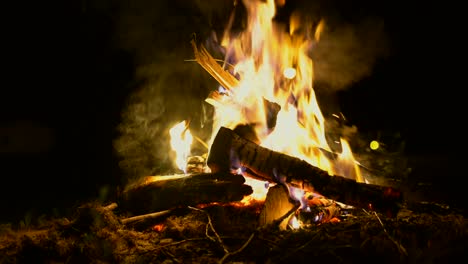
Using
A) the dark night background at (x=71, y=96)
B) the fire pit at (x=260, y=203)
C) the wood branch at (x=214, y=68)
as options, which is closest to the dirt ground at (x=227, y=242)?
the fire pit at (x=260, y=203)

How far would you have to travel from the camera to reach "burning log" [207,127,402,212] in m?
3.37

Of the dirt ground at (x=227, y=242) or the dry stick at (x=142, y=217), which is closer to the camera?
the dirt ground at (x=227, y=242)

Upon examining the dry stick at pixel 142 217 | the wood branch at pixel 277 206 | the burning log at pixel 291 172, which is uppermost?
the burning log at pixel 291 172

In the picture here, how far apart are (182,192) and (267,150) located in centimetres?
93

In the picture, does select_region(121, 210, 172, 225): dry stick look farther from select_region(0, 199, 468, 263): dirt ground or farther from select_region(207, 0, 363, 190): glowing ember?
select_region(207, 0, 363, 190): glowing ember

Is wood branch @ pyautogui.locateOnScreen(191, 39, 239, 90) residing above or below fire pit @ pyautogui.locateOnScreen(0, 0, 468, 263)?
above

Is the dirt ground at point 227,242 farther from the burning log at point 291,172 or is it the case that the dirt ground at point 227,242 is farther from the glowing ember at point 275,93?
the glowing ember at point 275,93

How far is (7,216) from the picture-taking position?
488 centimetres

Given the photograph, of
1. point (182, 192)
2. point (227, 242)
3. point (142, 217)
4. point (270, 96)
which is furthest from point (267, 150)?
point (142, 217)

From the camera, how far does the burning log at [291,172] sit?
337 centimetres

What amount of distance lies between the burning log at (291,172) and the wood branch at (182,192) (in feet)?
0.60

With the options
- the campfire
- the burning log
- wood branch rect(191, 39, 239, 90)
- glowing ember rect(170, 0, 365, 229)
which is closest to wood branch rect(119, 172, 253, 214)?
the campfire

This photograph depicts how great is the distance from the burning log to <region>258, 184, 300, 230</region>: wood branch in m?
0.17

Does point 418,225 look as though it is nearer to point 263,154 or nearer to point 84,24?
point 263,154
